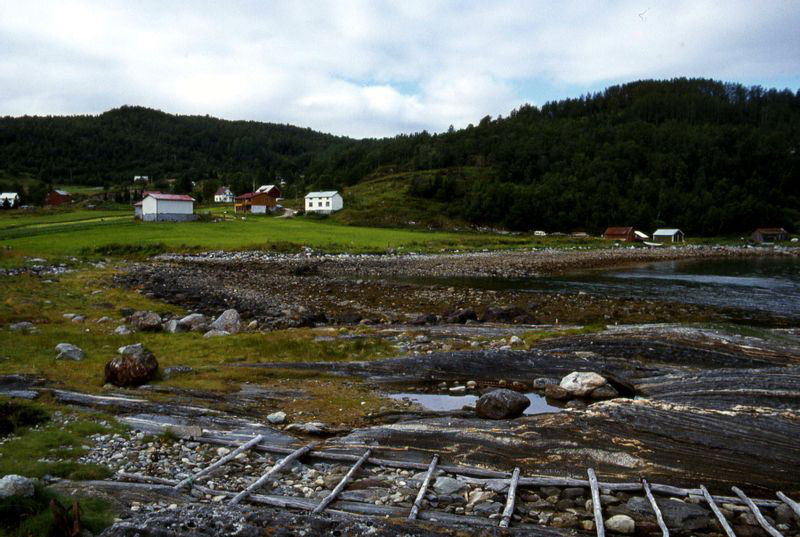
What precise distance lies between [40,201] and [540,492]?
161 metres

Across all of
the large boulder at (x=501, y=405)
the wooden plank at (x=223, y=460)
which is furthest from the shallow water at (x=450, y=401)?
the wooden plank at (x=223, y=460)

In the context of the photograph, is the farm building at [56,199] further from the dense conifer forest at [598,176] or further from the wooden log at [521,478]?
the wooden log at [521,478]

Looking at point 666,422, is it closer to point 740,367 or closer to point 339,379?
point 740,367

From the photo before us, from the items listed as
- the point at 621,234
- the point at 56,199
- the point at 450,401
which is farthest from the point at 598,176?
the point at 450,401

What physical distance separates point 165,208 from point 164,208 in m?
0.17

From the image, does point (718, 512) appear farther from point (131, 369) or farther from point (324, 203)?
point (324, 203)

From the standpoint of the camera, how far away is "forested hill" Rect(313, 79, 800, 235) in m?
134

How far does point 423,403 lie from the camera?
13641mm

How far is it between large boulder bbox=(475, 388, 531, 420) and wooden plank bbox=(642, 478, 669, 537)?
3.54 m

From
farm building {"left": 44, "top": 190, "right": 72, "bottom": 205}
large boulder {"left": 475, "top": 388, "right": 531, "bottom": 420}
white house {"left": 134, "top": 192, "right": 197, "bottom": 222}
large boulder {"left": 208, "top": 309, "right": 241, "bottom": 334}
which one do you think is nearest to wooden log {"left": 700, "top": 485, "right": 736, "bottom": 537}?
large boulder {"left": 475, "top": 388, "right": 531, "bottom": 420}

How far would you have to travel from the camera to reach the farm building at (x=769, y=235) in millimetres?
125562

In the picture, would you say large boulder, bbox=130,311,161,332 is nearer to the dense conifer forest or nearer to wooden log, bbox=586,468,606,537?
wooden log, bbox=586,468,606,537

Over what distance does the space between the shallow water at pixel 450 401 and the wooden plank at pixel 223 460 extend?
435cm

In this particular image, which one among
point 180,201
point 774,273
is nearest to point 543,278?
point 774,273
